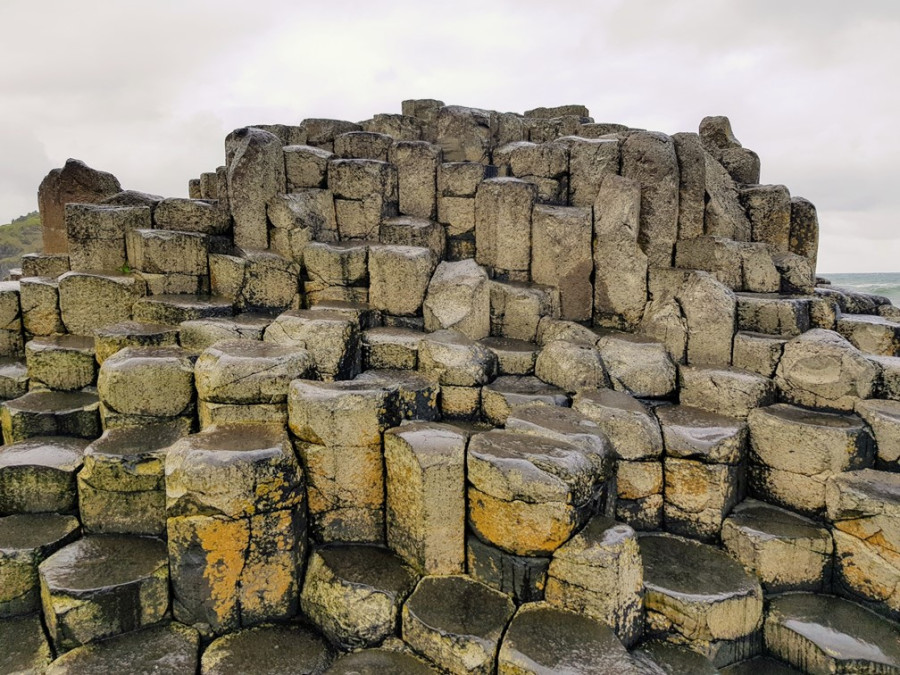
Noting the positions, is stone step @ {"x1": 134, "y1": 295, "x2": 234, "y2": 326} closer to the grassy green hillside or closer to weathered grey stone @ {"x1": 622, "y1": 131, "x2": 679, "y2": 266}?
weathered grey stone @ {"x1": 622, "y1": 131, "x2": 679, "y2": 266}

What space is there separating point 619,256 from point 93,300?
6894 mm

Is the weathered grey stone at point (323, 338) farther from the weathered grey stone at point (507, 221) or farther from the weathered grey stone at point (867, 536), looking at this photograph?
the weathered grey stone at point (867, 536)

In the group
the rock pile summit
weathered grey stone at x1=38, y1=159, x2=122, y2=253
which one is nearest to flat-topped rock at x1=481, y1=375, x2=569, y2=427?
the rock pile summit

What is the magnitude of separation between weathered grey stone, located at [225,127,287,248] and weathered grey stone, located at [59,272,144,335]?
1.55 meters

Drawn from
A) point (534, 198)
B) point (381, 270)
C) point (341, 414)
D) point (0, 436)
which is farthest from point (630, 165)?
point (0, 436)

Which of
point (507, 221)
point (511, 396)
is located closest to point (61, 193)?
point (507, 221)

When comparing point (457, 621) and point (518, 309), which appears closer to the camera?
point (457, 621)

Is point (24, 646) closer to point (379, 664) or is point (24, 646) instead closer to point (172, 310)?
point (379, 664)

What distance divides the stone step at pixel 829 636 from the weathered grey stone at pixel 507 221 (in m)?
4.65

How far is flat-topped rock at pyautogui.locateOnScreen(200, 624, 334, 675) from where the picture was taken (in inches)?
153

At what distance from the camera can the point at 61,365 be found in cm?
622

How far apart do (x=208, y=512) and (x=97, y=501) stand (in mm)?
1432

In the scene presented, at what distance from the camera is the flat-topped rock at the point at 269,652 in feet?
12.8

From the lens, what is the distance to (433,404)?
5.80m
